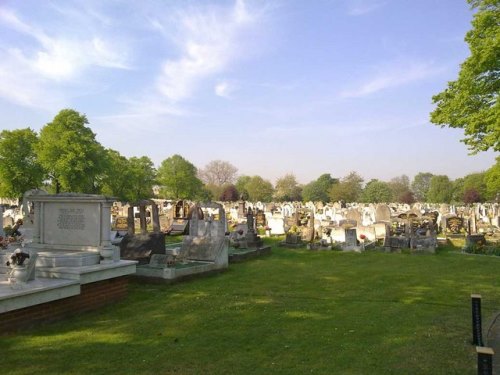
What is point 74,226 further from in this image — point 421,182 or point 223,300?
point 421,182

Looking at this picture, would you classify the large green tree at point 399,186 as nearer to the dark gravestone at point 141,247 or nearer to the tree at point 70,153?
the tree at point 70,153

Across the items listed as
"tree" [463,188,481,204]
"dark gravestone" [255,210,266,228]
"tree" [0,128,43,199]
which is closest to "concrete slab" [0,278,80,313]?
"dark gravestone" [255,210,266,228]

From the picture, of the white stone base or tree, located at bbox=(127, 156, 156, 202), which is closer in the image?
the white stone base

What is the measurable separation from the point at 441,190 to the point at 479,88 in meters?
84.2

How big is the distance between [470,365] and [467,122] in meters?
10.5

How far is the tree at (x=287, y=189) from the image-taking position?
101562 mm

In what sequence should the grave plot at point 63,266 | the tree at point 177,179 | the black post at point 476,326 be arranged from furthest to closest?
the tree at point 177,179 < the grave plot at point 63,266 < the black post at point 476,326

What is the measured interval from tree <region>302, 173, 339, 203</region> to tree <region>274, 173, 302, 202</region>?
5.58 meters

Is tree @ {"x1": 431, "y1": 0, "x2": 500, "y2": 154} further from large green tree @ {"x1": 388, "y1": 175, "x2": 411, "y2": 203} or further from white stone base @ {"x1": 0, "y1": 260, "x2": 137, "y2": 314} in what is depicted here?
large green tree @ {"x1": 388, "y1": 175, "x2": 411, "y2": 203}

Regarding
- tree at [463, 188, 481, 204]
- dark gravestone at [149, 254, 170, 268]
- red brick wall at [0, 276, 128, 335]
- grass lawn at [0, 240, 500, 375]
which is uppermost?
tree at [463, 188, 481, 204]

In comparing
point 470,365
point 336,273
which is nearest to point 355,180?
point 336,273

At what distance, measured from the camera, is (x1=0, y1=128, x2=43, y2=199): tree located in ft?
140

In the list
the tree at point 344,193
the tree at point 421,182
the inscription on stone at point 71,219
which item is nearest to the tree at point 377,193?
the tree at point 344,193

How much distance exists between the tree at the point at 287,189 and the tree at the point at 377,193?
17.7m
